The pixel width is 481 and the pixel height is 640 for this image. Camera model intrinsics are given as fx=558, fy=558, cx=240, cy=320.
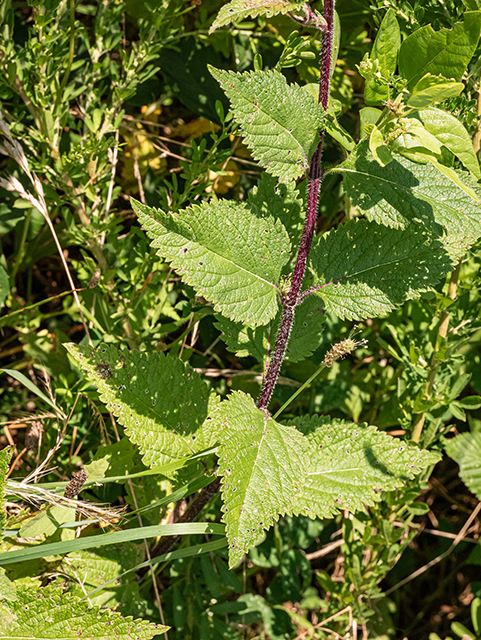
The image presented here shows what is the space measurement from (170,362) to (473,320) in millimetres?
1060

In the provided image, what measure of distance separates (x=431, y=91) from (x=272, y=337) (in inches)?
29.8

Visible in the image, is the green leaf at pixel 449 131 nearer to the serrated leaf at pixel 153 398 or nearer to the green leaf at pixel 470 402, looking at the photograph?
the serrated leaf at pixel 153 398

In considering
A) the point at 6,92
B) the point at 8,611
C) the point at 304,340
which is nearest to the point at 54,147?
the point at 6,92

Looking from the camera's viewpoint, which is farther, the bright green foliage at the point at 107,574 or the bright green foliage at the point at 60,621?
the bright green foliage at the point at 107,574

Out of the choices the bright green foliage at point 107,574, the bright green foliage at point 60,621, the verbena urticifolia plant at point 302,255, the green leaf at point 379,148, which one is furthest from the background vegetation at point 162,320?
the green leaf at point 379,148

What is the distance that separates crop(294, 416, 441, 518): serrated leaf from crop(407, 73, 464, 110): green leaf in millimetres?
865

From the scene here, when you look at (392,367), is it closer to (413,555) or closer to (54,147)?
(413,555)

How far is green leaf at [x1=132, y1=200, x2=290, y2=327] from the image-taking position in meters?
1.21

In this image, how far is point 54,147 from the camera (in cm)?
179

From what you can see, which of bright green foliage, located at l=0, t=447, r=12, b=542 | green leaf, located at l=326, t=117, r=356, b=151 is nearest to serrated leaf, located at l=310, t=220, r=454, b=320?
green leaf, located at l=326, t=117, r=356, b=151

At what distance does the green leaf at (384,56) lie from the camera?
1.14 m

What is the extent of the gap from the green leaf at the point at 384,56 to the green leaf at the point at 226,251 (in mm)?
347

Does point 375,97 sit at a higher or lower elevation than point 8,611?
higher

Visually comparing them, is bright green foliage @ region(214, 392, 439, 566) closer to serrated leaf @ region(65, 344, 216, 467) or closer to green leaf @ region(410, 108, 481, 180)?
serrated leaf @ region(65, 344, 216, 467)
